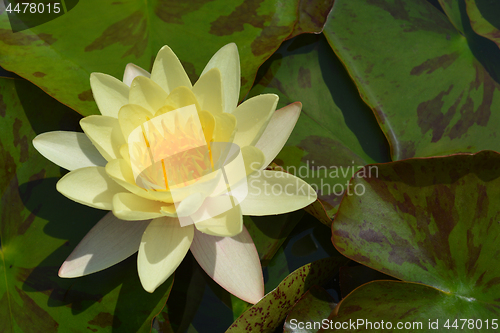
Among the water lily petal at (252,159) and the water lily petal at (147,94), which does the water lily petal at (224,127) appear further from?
the water lily petal at (147,94)

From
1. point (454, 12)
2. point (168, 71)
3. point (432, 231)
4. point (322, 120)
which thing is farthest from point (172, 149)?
point (454, 12)

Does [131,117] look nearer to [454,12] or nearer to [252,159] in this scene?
[252,159]

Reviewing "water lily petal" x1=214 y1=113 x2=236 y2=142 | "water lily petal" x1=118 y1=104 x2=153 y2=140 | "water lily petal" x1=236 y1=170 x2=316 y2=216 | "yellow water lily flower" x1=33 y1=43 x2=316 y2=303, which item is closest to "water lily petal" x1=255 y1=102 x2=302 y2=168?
"yellow water lily flower" x1=33 y1=43 x2=316 y2=303

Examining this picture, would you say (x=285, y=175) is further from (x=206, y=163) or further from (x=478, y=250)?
(x=478, y=250)

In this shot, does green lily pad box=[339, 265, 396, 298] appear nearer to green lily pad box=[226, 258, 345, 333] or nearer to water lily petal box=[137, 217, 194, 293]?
green lily pad box=[226, 258, 345, 333]

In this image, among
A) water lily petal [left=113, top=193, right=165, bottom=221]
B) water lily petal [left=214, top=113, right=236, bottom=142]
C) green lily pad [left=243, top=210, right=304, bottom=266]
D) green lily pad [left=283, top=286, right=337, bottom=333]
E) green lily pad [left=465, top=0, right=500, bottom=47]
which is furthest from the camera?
green lily pad [left=465, top=0, right=500, bottom=47]

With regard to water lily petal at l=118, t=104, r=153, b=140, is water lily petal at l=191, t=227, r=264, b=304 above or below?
below

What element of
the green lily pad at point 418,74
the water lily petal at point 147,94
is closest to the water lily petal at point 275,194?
the water lily petal at point 147,94
